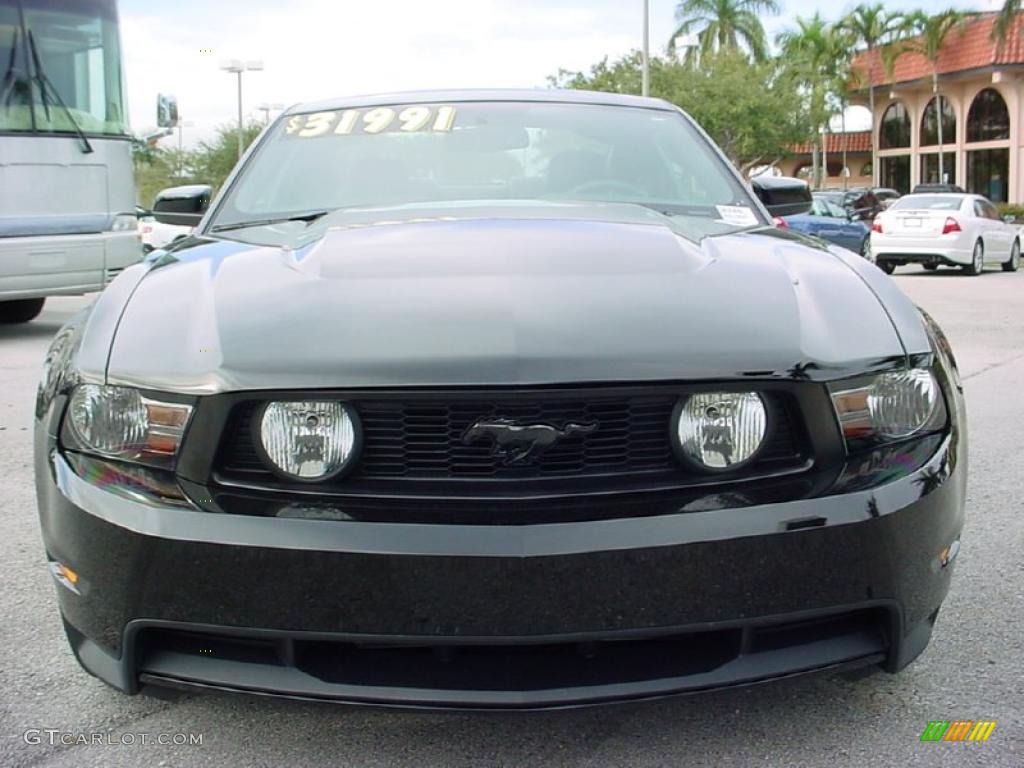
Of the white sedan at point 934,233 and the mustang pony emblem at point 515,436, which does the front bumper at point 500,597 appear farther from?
the white sedan at point 934,233

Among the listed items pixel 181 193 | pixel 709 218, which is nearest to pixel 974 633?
pixel 709 218

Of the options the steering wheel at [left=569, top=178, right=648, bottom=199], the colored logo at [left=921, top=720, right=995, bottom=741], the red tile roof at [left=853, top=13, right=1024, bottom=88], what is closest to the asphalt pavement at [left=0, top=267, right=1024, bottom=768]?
the colored logo at [left=921, top=720, right=995, bottom=741]

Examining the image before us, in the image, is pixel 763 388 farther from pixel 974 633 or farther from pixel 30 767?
pixel 30 767

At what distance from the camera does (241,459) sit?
1.99 m

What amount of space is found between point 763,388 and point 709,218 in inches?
46.0

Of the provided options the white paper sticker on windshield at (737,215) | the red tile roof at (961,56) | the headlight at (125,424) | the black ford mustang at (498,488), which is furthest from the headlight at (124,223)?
the red tile roof at (961,56)

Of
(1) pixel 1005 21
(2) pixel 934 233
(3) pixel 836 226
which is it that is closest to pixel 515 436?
(2) pixel 934 233

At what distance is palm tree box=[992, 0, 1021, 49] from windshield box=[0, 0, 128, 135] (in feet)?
121

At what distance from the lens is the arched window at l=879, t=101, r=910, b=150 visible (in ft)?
165

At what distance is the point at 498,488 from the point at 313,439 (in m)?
0.33

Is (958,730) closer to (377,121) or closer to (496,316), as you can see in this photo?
(496,316)

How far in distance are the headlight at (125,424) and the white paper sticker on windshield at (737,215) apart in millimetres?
1611

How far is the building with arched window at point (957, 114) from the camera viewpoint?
42.2 m

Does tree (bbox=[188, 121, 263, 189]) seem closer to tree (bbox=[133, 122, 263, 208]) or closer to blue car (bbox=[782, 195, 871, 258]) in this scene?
tree (bbox=[133, 122, 263, 208])
